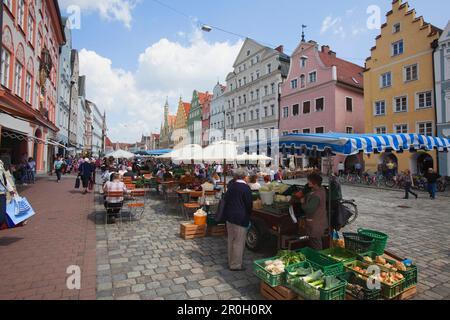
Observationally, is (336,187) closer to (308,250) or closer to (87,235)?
(308,250)

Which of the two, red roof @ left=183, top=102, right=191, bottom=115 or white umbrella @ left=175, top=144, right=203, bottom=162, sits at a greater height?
red roof @ left=183, top=102, right=191, bottom=115

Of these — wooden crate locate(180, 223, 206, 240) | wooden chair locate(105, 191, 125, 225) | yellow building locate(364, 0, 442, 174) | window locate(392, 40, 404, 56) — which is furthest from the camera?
window locate(392, 40, 404, 56)

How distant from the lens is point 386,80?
1022 inches

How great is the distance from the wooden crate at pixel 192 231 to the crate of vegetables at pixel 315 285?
11.6 ft

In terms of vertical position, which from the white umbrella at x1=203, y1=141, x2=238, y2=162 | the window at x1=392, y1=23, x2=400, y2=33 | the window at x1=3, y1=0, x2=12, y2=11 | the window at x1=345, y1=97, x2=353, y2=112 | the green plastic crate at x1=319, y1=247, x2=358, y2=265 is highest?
the window at x1=392, y1=23, x2=400, y2=33

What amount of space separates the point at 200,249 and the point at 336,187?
3.50m

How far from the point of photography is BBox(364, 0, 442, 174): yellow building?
2241cm

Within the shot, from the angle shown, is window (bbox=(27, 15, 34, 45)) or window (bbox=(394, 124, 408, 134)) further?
window (bbox=(394, 124, 408, 134))

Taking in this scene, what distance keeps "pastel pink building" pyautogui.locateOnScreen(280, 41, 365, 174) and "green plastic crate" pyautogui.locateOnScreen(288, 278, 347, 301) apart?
89.2 feet

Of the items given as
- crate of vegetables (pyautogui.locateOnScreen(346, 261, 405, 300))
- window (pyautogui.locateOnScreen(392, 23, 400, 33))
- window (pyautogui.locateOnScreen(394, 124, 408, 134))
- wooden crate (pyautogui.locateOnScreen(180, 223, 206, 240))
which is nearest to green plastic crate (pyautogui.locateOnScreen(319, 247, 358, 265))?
crate of vegetables (pyautogui.locateOnScreen(346, 261, 405, 300))

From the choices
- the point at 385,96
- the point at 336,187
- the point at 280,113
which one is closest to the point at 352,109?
the point at 385,96

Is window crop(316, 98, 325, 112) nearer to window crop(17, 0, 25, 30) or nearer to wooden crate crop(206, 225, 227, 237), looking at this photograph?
wooden crate crop(206, 225, 227, 237)

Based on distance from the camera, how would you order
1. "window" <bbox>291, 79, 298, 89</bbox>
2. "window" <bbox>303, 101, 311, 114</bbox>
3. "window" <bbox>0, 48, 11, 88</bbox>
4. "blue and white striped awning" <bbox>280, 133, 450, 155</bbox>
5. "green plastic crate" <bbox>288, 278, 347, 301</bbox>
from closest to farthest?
1. "green plastic crate" <bbox>288, 278, 347, 301</bbox>
2. "blue and white striped awning" <bbox>280, 133, 450, 155</bbox>
3. "window" <bbox>0, 48, 11, 88</bbox>
4. "window" <bbox>303, 101, 311, 114</bbox>
5. "window" <bbox>291, 79, 298, 89</bbox>

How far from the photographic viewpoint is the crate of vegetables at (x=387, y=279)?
3655mm
